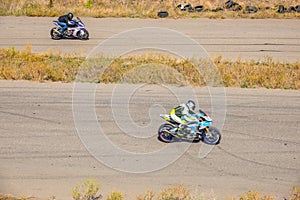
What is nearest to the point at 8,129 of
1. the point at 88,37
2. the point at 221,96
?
→ the point at 221,96

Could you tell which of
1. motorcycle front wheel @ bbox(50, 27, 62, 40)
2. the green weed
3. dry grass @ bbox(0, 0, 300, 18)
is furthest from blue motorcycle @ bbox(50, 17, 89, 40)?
the green weed

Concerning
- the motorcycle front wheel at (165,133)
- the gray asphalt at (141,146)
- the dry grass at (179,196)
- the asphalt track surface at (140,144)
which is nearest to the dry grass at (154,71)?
the asphalt track surface at (140,144)

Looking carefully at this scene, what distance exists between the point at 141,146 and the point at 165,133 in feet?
2.30

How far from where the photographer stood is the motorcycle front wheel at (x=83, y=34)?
1065 inches

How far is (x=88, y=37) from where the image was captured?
27578 millimetres

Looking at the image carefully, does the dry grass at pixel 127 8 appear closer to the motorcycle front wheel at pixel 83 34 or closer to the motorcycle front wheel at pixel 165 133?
→ the motorcycle front wheel at pixel 83 34

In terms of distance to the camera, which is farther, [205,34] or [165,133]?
[205,34]

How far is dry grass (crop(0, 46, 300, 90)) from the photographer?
69.3 feet

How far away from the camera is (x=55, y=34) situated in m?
27.3

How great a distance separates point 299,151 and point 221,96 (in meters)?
4.76

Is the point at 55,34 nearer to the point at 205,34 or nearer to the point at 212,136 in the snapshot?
the point at 205,34

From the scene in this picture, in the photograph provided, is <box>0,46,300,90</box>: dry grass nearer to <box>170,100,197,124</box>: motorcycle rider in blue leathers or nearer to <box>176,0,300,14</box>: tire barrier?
<box>170,100,197,124</box>: motorcycle rider in blue leathers

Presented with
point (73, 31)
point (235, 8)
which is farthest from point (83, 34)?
point (235, 8)

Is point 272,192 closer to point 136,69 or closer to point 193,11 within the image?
point 136,69
